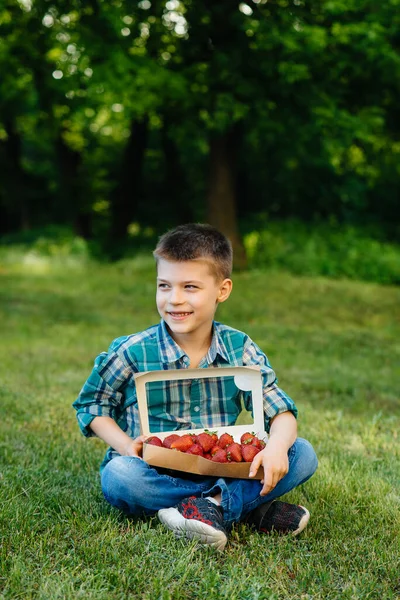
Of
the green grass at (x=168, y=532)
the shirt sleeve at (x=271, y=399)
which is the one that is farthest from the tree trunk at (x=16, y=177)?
the shirt sleeve at (x=271, y=399)

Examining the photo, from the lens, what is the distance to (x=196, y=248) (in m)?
3.21

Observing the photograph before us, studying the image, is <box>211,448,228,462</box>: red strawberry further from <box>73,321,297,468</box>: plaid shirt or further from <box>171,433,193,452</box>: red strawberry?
<box>73,321,297,468</box>: plaid shirt

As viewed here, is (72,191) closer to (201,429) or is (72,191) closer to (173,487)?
(201,429)

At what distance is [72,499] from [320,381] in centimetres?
378

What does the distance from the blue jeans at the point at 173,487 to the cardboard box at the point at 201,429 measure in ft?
0.40

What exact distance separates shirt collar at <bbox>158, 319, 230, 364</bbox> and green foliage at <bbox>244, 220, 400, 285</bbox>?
13296mm

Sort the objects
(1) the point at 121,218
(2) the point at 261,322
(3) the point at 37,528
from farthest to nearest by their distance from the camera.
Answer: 1. (1) the point at 121,218
2. (2) the point at 261,322
3. (3) the point at 37,528

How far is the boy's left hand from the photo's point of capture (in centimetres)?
291

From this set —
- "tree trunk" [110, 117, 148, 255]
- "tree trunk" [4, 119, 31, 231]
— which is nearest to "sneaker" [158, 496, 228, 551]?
"tree trunk" [110, 117, 148, 255]

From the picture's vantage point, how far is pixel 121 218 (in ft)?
68.1

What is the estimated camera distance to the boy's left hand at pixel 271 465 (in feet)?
9.54

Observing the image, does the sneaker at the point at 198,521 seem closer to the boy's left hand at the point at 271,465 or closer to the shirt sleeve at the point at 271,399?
the boy's left hand at the point at 271,465

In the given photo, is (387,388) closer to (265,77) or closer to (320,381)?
(320,381)

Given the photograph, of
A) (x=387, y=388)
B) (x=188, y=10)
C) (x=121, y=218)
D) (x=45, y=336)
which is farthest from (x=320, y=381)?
(x=121, y=218)
